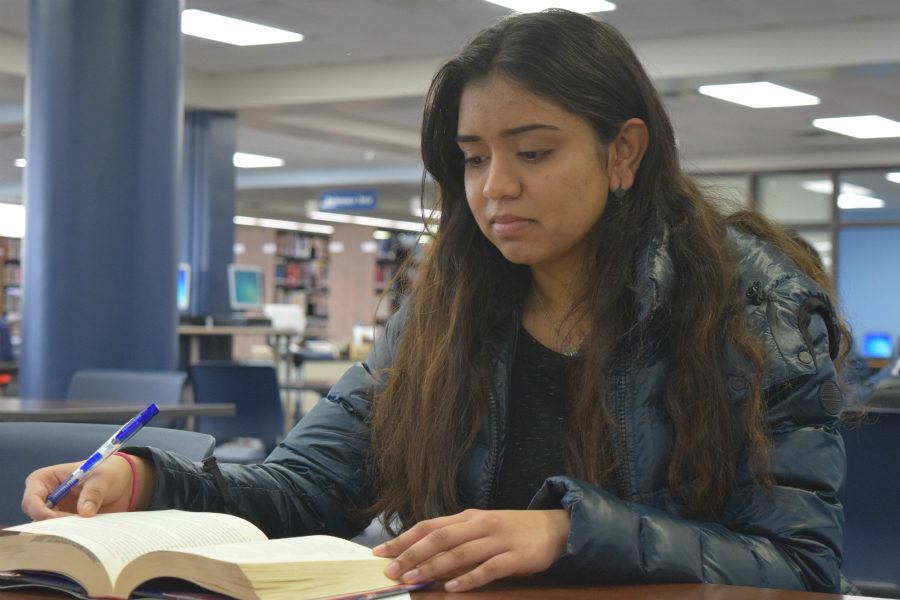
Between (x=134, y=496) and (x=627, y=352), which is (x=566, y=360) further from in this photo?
(x=134, y=496)

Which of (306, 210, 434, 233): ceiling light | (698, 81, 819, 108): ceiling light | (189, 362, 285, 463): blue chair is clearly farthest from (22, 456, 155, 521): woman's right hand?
(306, 210, 434, 233): ceiling light

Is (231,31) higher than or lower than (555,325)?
higher

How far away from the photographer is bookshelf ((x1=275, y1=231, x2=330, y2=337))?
59.2 ft

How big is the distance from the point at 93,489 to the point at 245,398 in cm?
382

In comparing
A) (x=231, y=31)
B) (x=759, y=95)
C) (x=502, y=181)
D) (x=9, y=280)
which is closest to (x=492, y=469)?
(x=502, y=181)

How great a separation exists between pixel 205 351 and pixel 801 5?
5087mm

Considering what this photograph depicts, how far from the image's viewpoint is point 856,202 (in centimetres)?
1258

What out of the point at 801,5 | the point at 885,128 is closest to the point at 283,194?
the point at 885,128

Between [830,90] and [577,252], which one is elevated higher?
[830,90]

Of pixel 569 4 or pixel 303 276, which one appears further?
pixel 303 276

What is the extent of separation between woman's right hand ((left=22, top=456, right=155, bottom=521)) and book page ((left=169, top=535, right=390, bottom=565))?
0.81 feet

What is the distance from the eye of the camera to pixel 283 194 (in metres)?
15.8

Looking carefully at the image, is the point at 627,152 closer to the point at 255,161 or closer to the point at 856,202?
the point at 856,202

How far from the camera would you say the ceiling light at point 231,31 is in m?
7.35
